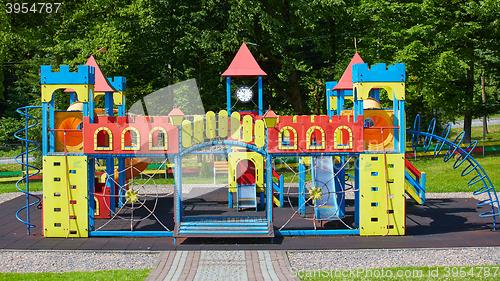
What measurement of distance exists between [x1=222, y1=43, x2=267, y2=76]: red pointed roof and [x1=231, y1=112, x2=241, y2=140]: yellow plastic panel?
4.79 metres

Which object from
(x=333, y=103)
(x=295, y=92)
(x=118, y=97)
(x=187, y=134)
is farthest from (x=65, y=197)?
(x=295, y=92)

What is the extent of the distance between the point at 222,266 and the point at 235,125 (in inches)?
165

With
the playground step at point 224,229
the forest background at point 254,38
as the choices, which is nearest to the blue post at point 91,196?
the playground step at point 224,229

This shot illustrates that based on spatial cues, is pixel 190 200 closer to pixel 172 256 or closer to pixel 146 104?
pixel 172 256

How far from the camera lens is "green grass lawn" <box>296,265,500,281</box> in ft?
26.4

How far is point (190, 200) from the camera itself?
55.6 ft

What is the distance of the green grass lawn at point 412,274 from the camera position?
805 centimetres

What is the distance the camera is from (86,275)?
8.34 m

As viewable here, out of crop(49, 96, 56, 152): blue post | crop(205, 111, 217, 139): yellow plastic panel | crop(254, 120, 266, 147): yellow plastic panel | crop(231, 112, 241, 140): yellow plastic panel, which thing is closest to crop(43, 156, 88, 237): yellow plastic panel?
crop(49, 96, 56, 152): blue post

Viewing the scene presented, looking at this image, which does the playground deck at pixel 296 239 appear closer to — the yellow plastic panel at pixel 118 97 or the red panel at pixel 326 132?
the red panel at pixel 326 132

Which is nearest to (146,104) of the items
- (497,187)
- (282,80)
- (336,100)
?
(282,80)

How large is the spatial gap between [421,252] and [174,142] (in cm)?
654

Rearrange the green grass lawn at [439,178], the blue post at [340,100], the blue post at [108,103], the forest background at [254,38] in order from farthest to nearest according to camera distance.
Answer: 1. the forest background at [254,38]
2. the green grass lawn at [439,178]
3. the blue post at [108,103]
4. the blue post at [340,100]

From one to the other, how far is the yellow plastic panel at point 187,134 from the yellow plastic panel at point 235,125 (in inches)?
47.1
